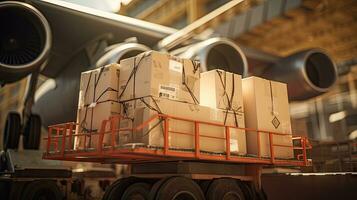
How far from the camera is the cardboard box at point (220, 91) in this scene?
14.3 ft

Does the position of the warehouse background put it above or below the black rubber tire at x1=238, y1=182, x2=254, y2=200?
above

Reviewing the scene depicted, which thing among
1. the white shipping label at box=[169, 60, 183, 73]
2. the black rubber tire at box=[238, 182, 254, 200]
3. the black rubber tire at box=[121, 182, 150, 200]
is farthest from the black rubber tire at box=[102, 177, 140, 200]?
the white shipping label at box=[169, 60, 183, 73]

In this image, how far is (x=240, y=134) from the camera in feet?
14.4

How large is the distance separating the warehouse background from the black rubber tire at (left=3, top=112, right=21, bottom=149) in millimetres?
2810

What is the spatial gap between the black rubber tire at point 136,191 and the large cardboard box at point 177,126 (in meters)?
0.71

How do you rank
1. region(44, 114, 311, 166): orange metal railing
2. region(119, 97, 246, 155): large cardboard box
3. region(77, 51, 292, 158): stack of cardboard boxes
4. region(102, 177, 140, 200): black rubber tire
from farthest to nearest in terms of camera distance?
region(102, 177, 140, 200): black rubber tire, region(77, 51, 292, 158): stack of cardboard boxes, region(119, 97, 246, 155): large cardboard box, region(44, 114, 311, 166): orange metal railing

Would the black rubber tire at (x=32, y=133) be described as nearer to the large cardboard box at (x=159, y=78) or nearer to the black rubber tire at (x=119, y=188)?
the black rubber tire at (x=119, y=188)

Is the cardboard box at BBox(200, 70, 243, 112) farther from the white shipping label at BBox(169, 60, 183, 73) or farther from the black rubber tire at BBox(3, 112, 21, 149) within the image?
the black rubber tire at BBox(3, 112, 21, 149)

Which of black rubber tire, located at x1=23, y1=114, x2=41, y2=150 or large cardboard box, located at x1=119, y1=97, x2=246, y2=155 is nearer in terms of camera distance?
large cardboard box, located at x1=119, y1=97, x2=246, y2=155

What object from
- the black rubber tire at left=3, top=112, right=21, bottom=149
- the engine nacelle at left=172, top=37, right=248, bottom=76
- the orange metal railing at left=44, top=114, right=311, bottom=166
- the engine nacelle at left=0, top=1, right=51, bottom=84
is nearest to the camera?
the orange metal railing at left=44, top=114, right=311, bottom=166

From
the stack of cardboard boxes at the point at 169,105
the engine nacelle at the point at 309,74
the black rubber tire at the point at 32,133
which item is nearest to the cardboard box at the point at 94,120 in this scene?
the stack of cardboard boxes at the point at 169,105

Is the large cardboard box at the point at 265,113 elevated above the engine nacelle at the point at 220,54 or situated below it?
below

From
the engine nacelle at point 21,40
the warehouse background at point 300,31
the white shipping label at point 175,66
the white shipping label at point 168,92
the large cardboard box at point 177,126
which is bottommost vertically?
the large cardboard box at point 177,126

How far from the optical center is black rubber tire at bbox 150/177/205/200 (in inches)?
143
